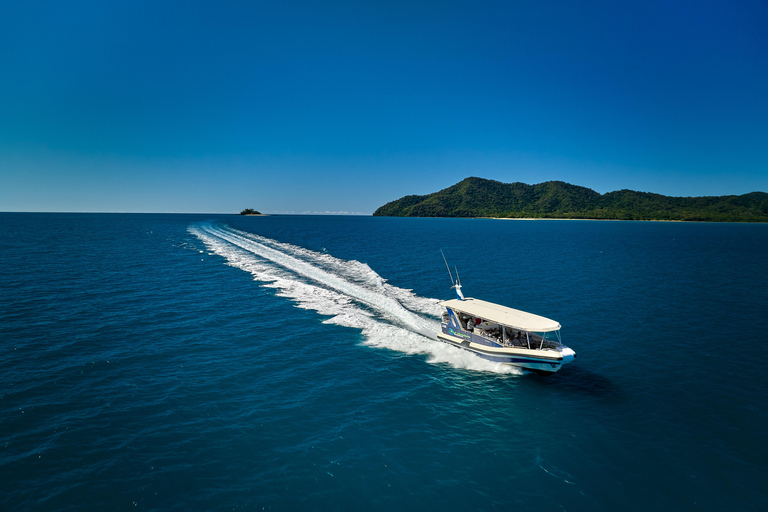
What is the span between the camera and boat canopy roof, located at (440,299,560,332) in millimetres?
24828

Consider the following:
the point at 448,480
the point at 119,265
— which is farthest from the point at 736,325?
the point at 119,265

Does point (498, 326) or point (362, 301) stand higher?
point (498, 326)

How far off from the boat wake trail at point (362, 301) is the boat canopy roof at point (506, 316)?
3.26 m

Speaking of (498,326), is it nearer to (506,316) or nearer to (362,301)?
(506,316)

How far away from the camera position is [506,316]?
27.2 m

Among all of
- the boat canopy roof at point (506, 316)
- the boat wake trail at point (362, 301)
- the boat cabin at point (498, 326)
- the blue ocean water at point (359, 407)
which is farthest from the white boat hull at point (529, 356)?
the boat canopy roof at point (506, 316)

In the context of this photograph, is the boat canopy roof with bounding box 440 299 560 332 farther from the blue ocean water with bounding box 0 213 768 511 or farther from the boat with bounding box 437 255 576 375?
the blue ocean water with bounding box 0 213 768 511

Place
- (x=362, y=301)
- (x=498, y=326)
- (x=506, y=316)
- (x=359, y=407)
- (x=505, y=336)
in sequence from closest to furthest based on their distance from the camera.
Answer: (x=359, y=407) → (x=505, y=336) → (x=506, y=316) → (x=498, y=326) → (x=362, y=301)

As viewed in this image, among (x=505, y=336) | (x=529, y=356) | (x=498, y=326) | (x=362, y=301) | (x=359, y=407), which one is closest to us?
(x=359, y=407)

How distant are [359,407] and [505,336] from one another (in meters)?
12.3

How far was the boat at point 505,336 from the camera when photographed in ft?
79.4

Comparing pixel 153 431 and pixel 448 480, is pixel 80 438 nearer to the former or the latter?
pixel 153 431

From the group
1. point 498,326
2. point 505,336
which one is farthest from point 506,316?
point 505,336

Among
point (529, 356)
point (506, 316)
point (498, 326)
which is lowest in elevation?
point (529, 356)
